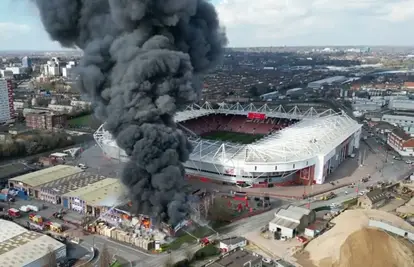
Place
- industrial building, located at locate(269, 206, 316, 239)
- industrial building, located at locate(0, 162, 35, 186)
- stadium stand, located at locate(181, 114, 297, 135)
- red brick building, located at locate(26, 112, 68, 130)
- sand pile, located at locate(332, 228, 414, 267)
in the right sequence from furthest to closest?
1. red brick building, located at locate(26, 112, 68, 130)
2. stadium stand, located at locate(181, 114, 297, 135)
3. industrial building, located at locate(0, 162, 35, 186)
4. industrial building, located at locate(269, 206, 316, 239)
5. sand pile, located at locate(332, 228, 414, 267)

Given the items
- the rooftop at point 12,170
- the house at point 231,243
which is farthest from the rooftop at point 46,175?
the house at point 231,243

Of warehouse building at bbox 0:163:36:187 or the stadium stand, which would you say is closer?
warehouse building at bbox 0:163:36:187

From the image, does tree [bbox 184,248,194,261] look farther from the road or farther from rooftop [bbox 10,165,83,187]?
rooftop [bbox 10,165,83,187]

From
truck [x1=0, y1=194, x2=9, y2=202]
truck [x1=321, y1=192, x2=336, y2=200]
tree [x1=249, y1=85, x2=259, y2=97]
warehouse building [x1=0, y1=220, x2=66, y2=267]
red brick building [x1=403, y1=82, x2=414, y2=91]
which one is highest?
red brick building [x1=403, y1=82, x2=414, y2=91]

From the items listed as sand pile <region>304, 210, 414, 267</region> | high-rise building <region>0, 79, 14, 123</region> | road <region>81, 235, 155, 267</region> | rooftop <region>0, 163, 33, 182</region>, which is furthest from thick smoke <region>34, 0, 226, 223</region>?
high-rise building <region>0, 79, 14, 123</region>

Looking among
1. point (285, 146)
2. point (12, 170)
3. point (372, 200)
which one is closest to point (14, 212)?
point (12, 170)

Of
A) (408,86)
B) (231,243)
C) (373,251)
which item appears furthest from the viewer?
(408,86)

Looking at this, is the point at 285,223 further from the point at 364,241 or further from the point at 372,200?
the point at 372,200
